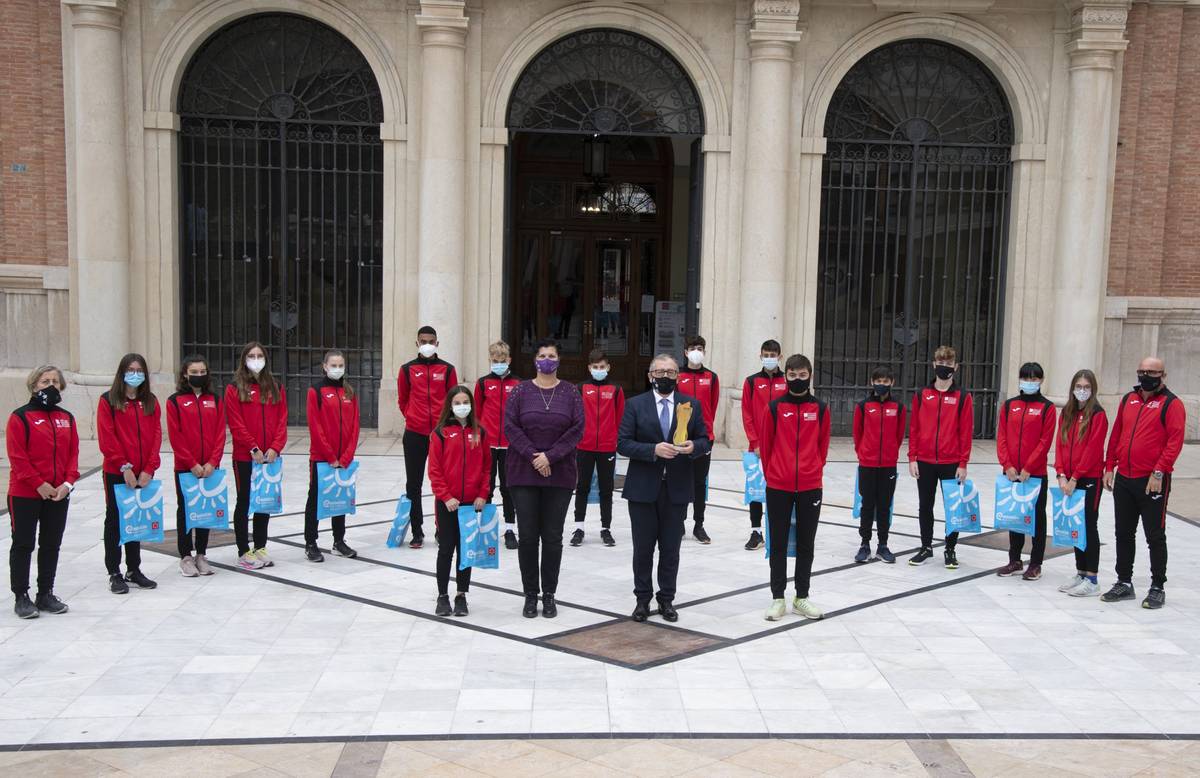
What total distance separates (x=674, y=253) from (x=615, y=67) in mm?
5576

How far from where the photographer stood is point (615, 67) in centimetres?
1602

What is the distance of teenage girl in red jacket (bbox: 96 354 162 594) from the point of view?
8203mm

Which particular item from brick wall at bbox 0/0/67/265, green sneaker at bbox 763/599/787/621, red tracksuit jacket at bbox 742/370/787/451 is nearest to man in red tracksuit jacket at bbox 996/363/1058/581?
red tracksuit jacket at bbox 742/370/787/451

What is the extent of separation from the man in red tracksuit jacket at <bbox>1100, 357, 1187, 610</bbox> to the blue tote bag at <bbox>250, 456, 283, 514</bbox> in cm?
622

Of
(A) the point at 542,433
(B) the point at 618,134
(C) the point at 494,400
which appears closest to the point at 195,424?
(C) the point at 494,400

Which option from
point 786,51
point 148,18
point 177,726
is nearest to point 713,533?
point 177,726

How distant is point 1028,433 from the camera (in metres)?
9.16

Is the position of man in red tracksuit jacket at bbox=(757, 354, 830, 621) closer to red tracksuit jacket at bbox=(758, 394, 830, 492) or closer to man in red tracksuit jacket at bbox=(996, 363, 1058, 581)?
red tracksuit jacket at bbox=(758, 394, 830, 492)

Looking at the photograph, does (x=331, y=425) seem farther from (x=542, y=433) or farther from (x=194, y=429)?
(x=542, y=433)

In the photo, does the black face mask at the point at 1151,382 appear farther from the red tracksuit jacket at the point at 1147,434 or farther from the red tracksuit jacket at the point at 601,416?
the red tracksuit jacket at the point at 601,416

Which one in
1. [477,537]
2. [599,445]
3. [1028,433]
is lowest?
[477,537]

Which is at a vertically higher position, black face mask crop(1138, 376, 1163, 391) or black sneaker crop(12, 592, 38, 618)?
black face mask crop(1138, 376, 1163, 391)

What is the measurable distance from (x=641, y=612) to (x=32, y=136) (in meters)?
12.2

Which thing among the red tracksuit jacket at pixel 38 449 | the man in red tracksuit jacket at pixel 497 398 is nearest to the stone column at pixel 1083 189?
the man in red tracksuit jacket at pixel 497 398
